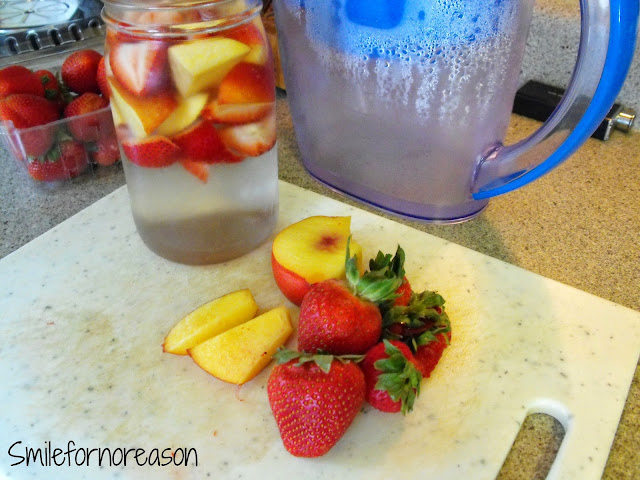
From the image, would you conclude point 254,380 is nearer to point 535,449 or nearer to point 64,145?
point 535,449

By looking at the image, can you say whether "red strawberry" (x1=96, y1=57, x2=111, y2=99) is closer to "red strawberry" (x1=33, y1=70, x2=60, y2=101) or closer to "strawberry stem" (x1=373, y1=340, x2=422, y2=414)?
"red strawberry" (x1=33, y1=70, x2=60, y2=101)

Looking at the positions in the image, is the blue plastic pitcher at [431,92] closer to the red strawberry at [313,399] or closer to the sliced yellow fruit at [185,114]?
the sliced yellow fruit at [185,114]

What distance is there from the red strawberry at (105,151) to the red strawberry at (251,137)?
0.29m

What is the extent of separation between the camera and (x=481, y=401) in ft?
1.56

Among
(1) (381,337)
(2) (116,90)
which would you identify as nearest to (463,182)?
(1) (381,337)

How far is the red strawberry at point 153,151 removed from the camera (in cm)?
53

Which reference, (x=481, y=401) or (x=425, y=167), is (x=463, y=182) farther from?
(x=481, y=401)

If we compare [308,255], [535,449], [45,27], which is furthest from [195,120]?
[45,27]

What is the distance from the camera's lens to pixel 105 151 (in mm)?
775

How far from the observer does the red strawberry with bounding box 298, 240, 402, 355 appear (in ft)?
1.46

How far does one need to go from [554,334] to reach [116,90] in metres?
0.48

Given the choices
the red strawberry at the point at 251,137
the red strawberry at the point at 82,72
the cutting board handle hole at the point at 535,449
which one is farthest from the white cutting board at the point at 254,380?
the red strawberry at the point at 82,72

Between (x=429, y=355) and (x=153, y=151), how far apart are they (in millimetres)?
320

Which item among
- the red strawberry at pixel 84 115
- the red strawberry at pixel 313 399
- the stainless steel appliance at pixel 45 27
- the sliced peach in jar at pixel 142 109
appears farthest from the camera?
the stainless steel appliance at pixel 45 27
